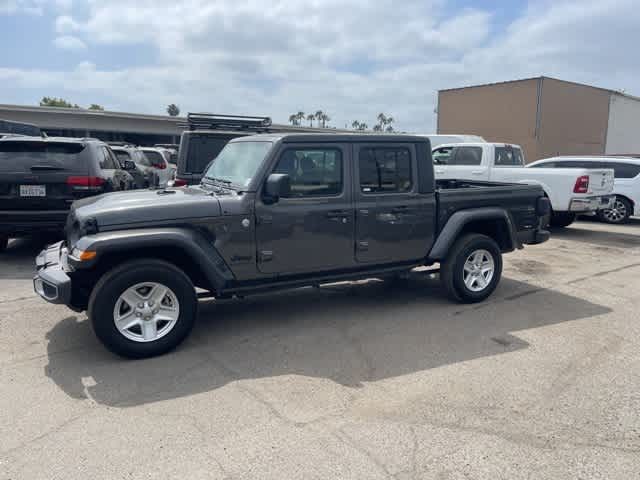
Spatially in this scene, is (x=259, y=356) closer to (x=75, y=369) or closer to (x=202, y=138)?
(x=75, y=369)

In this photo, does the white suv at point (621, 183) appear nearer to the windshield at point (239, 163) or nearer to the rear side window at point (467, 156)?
the rear side window at point (467, 156)

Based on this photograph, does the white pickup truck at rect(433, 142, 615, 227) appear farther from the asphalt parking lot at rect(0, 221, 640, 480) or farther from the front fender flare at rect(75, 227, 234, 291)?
the front fender flare at rect(75, 227, 234, 291)

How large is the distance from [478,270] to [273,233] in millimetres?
2622

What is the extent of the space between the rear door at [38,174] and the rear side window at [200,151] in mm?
1760

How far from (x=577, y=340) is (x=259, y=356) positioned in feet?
9.76

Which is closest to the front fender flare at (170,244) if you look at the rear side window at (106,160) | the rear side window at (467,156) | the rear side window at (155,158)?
the rear side window at (106,160)

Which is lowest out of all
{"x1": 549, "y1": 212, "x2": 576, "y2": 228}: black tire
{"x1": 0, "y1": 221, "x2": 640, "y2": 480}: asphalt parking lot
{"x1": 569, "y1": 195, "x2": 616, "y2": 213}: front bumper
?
{"x1": 0, "y1": 221, "x2": 640, "y2": 480}: asphalt parking lot

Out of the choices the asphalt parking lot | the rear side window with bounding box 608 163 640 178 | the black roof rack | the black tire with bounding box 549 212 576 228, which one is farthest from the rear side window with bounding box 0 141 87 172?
the rear side window with bounding box 608 163 640 178

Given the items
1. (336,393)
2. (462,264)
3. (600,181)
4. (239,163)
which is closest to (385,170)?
(462,264)

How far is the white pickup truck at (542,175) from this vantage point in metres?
10.4

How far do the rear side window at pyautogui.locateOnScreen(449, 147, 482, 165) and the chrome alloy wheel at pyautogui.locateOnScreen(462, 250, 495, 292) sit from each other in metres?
7.17

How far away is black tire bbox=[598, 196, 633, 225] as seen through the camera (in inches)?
497

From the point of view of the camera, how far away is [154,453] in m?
2.97

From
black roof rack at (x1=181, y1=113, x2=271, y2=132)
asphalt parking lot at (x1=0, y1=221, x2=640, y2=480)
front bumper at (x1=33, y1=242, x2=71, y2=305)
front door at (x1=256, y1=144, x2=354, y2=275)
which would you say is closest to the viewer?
asphalt parking lot at (x1=0, y1=221, x2=640, y2=480)
